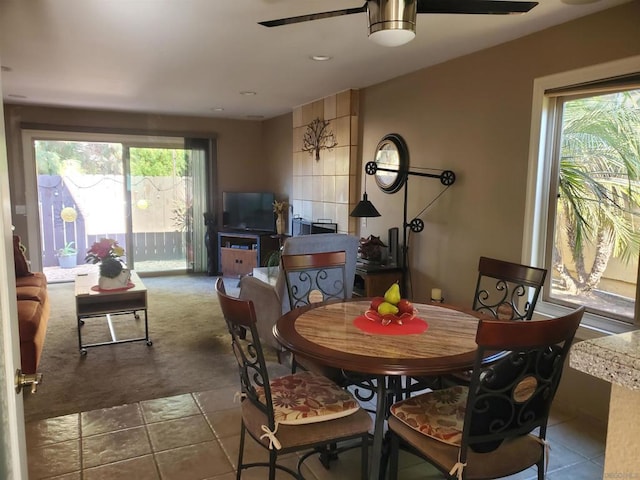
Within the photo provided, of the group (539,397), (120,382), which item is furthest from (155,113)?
(539,397)

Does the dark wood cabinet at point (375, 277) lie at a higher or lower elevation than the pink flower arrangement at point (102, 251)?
lower

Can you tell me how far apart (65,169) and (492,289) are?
610 centimetres

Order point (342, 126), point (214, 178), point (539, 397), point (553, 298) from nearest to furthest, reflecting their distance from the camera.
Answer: point (539, 397)
point (553, 298)
point (342, 126)
point (214, 178)

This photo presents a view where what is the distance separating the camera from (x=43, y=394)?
10.7ft

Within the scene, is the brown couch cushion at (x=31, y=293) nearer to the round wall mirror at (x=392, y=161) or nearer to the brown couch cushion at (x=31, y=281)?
the brown couch cushion at (x=31, y=281)

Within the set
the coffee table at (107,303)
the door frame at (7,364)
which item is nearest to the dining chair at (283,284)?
the coffee table at (107,303)

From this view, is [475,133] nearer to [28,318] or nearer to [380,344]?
[380,344]

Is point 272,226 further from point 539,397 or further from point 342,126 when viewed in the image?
point 539,397

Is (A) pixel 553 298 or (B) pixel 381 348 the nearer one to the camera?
(B) pixel 381 348

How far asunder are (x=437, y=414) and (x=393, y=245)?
262 centimetres

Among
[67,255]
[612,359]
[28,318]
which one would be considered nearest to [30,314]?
[28,318]

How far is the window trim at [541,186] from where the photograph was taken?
2.91 metres

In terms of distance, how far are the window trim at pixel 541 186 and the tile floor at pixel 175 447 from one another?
0.63 meters

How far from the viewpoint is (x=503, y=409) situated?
1.66 m
